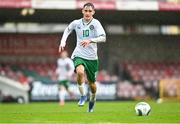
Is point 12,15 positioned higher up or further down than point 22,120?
higher up

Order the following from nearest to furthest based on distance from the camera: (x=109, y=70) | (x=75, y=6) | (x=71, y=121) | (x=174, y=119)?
1. (x=71, y=121)
2. (x=174, y=119)
3. (x=75, y=6)
4. (x=109, y=70)

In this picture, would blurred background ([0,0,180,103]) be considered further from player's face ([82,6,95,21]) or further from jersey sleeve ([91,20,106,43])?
jersey sleeve ([91,20,106,43])

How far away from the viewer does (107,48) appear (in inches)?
1519

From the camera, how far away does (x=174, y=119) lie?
15219 millimetres

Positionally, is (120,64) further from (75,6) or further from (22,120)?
(22,120)

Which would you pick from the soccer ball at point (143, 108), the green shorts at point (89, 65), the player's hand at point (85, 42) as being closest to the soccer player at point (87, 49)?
the green shorts at point (89, 65)

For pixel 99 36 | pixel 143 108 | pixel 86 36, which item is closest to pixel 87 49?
pixel 86 36

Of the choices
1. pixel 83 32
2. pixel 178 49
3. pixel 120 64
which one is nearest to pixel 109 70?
pixel 120 64

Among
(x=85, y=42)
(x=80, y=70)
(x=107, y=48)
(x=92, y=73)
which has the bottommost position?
(x=107, y=48)

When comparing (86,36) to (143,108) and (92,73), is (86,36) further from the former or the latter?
(143,108)

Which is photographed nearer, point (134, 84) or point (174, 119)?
point (174, 119)

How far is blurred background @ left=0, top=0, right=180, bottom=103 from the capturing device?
3375cm

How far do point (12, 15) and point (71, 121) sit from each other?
901 inches

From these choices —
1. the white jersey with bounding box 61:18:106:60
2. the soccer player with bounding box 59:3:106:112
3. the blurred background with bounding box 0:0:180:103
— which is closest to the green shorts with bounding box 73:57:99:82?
the soccer player with bounding box 59:3:106:112
